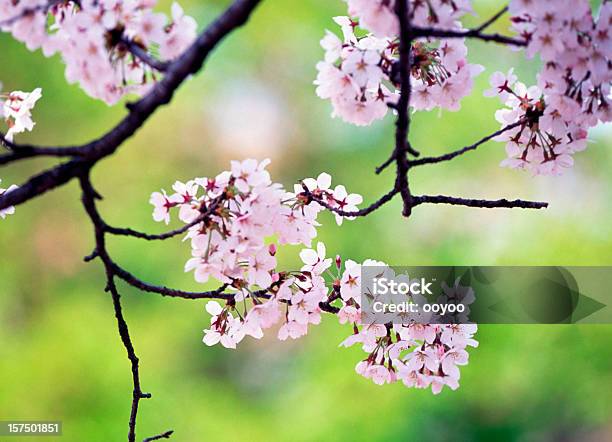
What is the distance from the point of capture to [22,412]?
4.02 metres

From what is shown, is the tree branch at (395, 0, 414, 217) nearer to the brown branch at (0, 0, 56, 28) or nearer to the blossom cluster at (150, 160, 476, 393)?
the blossom cluster at (150, 160, 476, 393)

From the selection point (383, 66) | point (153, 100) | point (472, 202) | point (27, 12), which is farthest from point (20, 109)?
point (472, 202)

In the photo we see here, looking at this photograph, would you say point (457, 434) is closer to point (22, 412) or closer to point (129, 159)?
point (22, 412)

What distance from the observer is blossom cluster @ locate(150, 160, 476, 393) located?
0.92 m

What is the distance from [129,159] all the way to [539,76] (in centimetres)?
424

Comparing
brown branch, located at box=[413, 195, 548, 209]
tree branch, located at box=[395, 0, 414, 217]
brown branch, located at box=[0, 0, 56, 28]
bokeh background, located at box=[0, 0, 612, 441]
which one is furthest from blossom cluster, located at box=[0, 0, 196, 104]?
bokeh background, located at box=[0, 0, 612, 441]

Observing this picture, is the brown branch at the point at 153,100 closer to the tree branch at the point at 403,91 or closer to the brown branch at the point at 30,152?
the brown branch at the point at 30,152

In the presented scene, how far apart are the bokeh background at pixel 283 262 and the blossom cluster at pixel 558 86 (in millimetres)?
2881

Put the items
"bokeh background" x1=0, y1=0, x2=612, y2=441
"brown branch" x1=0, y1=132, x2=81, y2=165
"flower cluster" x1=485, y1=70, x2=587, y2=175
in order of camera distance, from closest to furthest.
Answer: "brown branch" x1=0, y1=132, x2=81, y2=165, "flower cluster" x1=485, y1=70, x2=587, y2=175, "bokeh background" x1=0, y1=0, x2=612, y2=441

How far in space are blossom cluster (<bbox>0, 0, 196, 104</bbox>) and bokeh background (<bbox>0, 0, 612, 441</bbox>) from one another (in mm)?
3120

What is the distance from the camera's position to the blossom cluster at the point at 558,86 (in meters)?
0.81

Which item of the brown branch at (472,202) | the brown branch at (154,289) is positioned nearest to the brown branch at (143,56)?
the brown branch at (154,289)

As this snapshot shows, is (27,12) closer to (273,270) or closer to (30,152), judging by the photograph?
(30,152)

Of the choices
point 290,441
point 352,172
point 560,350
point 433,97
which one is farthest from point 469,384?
point 433,97
